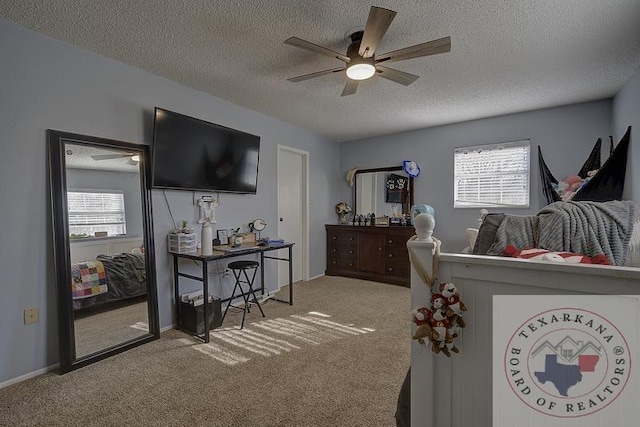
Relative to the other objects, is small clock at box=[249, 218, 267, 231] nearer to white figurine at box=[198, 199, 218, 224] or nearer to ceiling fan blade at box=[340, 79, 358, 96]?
white figurine at box=[198, 199, 218, 224]

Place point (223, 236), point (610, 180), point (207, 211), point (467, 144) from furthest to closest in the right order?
point (467, 144), point (223, 236), point (207, 211), point (610, 180)

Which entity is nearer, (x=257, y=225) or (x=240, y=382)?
(x=240, y=382)

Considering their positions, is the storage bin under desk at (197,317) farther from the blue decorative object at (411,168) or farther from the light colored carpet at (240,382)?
the blue decorative object at (411,168)

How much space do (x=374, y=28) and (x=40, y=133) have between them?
91.4 inches

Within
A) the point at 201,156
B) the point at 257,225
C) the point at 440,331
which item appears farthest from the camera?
the point at 257,225

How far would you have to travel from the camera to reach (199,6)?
1.81 meters

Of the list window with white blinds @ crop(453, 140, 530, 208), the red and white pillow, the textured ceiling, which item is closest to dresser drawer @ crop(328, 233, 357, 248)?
A: window with white blinds @ crop(453, 140, 530, 208)

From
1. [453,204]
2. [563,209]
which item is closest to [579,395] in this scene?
[563,209]

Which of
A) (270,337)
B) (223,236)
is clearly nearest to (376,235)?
(223,236)

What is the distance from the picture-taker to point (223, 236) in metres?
3.32

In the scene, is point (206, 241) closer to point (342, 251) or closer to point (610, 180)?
point (342, 251)

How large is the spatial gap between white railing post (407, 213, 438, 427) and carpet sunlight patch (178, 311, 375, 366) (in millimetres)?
1466

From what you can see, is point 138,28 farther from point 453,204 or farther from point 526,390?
point 453,204

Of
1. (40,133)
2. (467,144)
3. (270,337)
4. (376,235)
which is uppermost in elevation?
(467,144)
